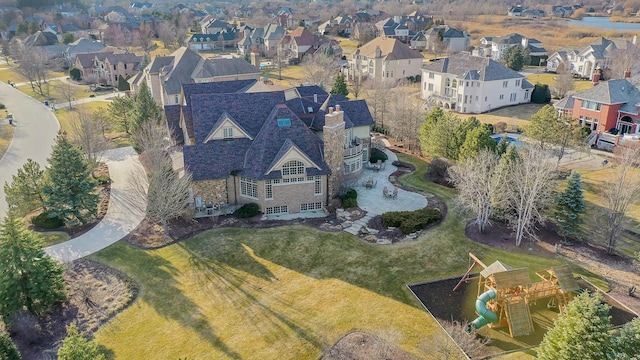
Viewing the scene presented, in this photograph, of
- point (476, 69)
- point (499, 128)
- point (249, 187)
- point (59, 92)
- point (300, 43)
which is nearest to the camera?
point (249, 187)

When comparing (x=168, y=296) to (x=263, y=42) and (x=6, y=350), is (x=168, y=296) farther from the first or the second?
(x=263, y=42)

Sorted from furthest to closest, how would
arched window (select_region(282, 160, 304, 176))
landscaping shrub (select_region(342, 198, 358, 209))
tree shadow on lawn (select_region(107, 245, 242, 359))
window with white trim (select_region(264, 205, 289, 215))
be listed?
1. landscaping shrub (select_region(342, 198, 358, 209))
2. window with white trim (select_region(264, 205, 289, 215))
3. arched window (select_region(282, 160, 304, 176))
4. tree shadow on lawn (select_region(107, 245, 242, 359))

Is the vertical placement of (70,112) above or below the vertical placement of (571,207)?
above

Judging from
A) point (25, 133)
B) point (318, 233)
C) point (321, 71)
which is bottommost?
point (318, 233)

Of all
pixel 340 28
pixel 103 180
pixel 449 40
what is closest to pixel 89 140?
pixel 103 180

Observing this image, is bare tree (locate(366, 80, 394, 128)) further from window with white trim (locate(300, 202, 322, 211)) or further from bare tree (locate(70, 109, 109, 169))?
bare tree (locate(70, 109, 109, 169))

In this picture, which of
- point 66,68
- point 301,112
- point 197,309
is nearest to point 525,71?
point 301,112

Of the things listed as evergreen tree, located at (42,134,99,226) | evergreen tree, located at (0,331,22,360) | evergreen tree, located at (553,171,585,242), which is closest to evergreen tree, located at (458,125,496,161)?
evergreen tree, located at (553,171,585,242)
